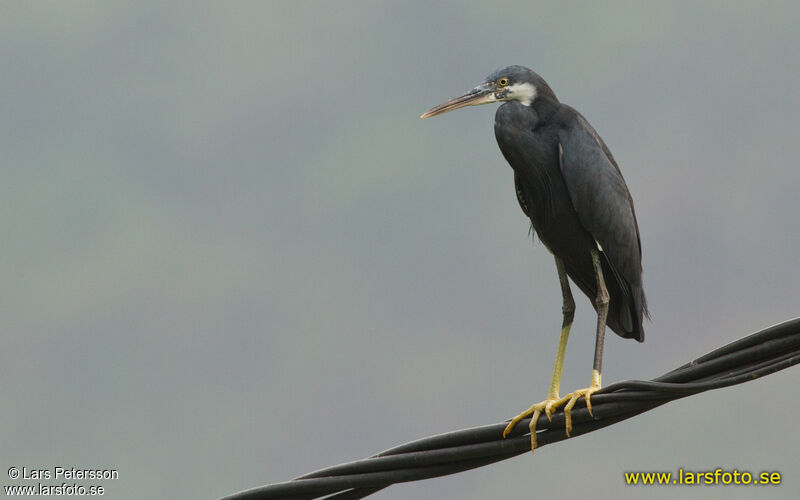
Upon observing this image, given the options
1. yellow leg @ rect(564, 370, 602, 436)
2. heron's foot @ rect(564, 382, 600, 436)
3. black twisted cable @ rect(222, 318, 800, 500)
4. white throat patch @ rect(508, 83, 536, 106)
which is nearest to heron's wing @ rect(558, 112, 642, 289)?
white throat patch @ rect(508, 83, 536, 106)

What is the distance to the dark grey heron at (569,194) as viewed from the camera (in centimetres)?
696

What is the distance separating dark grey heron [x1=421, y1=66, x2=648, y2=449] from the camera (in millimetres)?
6961

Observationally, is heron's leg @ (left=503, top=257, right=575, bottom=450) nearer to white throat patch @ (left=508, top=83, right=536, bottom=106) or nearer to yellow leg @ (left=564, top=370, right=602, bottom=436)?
yellow leg @ (left=564, top=370, right=602, bottom=436)

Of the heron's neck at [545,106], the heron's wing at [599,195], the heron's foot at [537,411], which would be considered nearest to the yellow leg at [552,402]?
the heron's foot at [537,411]

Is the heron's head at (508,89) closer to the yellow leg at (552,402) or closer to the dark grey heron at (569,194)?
the dark grey heron at (569,194)

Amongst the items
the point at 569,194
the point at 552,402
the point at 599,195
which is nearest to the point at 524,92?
the point at 569,194

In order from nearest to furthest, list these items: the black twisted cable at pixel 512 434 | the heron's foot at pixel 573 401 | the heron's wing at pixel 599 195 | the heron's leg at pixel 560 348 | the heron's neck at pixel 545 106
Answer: the black twisted cable at pixel 512 434 → the heron's foot at pixel 573 401 → the heron's leg at pixel 560 348 → the heron's wing at pixel 599 195 → the heron's neck at pixel 545 106

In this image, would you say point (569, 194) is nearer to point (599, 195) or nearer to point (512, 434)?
point (599, 195)

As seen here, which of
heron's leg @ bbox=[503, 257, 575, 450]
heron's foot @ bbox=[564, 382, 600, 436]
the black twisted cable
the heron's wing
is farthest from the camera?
the heron's wing

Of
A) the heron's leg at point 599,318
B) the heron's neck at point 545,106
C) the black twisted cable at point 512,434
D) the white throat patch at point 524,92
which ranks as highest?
the white throat patch at point 524,92

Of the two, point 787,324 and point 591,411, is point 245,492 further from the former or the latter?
point 787,324

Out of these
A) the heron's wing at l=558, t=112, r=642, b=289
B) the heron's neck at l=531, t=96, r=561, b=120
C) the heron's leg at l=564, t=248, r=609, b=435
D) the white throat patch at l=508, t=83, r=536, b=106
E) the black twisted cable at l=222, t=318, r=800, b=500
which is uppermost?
the white throat patch at l=508, t=83, r=536, b=106

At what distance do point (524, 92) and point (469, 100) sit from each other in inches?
16.4

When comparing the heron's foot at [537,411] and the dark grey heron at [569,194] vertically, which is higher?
the dark grey heron at [569,194]
